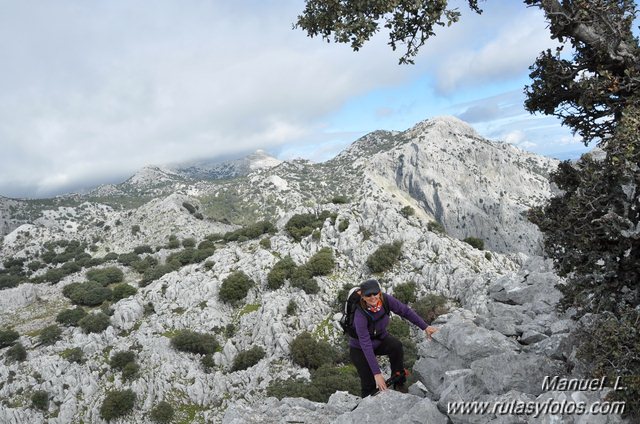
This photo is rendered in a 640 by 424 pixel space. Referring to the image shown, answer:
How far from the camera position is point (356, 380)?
33375 mm

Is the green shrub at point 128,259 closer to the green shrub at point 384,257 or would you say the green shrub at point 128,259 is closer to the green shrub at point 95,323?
the green shrub at point 95,323

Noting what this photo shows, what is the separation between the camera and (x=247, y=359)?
39312mm

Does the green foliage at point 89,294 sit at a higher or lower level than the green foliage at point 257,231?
lower

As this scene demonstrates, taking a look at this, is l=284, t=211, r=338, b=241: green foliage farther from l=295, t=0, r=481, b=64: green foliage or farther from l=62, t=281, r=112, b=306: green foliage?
l=295, t=0, r=481, b=64: green foliage

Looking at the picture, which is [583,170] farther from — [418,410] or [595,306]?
[418,410]

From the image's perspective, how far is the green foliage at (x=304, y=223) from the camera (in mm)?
58938

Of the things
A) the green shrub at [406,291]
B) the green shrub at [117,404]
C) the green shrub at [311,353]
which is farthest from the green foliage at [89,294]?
the green shrub at [406,291]

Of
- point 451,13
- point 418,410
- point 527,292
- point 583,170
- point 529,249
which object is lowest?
point 529,249

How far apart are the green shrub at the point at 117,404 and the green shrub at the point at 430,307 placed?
1225 inches

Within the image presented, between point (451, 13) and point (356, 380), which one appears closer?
point (451, 13)

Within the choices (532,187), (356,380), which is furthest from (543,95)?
(532,187)

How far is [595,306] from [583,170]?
3.07 meters

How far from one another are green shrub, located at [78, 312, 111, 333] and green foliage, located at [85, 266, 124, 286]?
64.7 feet

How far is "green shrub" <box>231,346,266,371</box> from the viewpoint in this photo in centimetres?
3925
